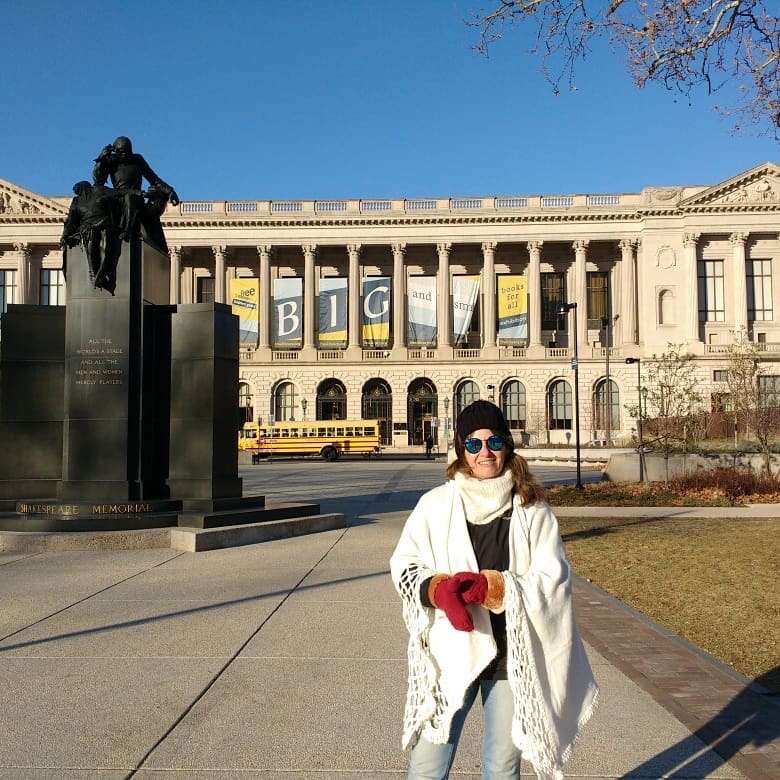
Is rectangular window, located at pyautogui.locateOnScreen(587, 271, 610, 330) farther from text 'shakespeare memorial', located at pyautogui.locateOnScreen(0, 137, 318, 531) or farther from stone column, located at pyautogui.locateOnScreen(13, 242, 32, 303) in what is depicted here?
text 'shakespeare memorial', located at pyautogui.locateOnScreen(0, 137, 318, 531)

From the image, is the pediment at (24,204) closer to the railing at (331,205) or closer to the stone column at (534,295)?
the railing at (331,205)

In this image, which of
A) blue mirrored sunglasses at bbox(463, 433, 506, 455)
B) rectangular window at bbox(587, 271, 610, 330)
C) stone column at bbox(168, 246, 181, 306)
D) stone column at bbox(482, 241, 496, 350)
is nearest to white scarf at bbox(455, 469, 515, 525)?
blue mirrored sunglasses at bbox(463, 433, 506, 455)

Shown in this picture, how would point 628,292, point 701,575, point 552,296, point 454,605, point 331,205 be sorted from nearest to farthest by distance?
1. point 454,605
2. point 701,575
3. point 628,292
4. point 331,205
5. point 552,296

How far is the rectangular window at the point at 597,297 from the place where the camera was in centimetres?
7188

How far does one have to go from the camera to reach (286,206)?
7188 centimetres

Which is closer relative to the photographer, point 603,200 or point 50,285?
point 603,200

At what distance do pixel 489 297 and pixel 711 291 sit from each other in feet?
64.5

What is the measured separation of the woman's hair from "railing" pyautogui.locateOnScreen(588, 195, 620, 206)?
71.1 m

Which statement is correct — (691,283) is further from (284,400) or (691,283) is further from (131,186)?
(131,186)

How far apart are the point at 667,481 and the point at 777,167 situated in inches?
2080

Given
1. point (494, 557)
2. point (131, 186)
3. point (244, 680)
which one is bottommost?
point (244, 680)

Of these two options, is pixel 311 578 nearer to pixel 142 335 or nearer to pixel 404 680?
pixel 404 680

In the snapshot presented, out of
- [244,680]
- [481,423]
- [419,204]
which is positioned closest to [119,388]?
[244,680]

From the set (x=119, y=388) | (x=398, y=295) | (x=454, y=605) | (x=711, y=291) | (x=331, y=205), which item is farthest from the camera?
(x=331, y=205)
